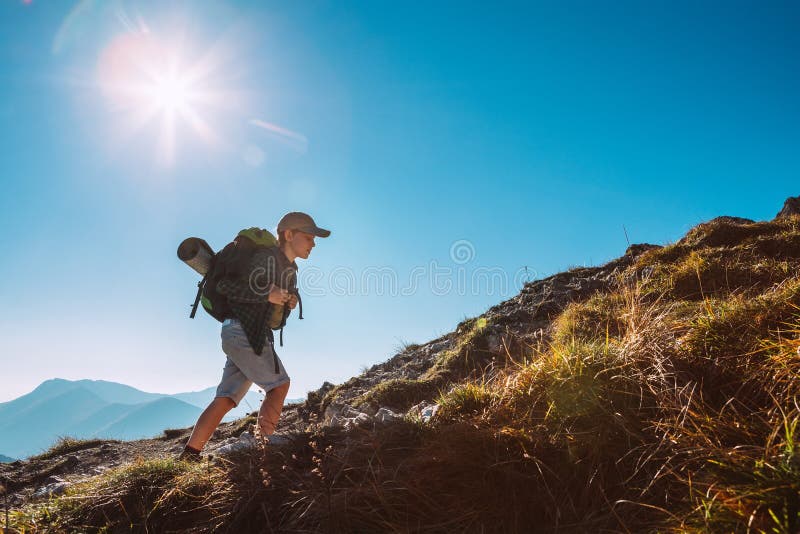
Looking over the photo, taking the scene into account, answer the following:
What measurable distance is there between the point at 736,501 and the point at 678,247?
9.22 metres

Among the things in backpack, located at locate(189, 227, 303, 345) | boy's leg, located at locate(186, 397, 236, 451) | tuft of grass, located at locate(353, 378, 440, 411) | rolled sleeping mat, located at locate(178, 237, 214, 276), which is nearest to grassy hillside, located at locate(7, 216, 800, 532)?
boy's leg, located at locate(186, 397, 236, 451)

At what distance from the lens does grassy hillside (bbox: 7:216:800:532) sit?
190 centimetres

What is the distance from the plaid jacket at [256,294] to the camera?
4.30m

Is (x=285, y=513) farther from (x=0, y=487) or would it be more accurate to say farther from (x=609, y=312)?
(x=609, y=312)

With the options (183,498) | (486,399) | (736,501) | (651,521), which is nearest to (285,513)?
(183,498)

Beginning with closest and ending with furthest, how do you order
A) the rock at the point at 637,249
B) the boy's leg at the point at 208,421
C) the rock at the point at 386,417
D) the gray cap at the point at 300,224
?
the rock at the point at 386,417, the boy's leg at the point at 208,421, the gray cap at the point at 300,224, the rock at the point at 637,249

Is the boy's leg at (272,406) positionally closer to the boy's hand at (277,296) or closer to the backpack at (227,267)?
the backpack at (227,267)

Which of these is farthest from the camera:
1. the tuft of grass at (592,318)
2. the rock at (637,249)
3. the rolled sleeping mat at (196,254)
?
the rock at (637,249)

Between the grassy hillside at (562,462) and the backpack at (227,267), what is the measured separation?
1667mm

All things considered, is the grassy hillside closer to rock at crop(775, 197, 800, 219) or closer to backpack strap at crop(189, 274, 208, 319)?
backpack strap at crop(189, 274, 208, 319)

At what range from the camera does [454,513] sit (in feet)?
7.07

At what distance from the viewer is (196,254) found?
4469mm

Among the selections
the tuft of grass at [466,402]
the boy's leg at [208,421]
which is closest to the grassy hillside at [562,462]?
the tuft of grass at [466,402]

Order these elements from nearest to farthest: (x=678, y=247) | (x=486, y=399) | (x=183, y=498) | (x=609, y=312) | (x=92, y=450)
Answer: (x=183, y=498) < (x=486, y=399) < (x=609, y=312) < (x=678, y=247) < (x=92, y=450)
